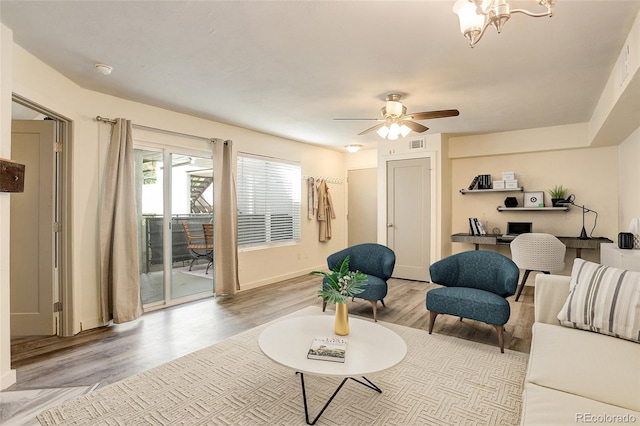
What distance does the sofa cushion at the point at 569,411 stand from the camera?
1.23 meters

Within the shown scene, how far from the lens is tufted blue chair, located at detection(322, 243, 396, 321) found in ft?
12.0

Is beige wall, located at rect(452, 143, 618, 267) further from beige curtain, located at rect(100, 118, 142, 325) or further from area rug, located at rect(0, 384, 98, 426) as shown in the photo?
area rug, located at rect(0, 384, 98, 426)

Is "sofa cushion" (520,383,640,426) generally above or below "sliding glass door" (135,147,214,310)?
below

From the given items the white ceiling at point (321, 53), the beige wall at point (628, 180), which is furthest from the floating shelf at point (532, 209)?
the white ceiling at point (321, 53)

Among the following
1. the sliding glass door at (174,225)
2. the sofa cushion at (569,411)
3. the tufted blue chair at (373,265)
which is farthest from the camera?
the sliding glass door at (174,225)

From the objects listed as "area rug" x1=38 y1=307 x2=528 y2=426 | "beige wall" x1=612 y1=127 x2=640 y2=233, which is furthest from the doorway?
"beige wall" x1=612 y1=127 x2=640 y2=233

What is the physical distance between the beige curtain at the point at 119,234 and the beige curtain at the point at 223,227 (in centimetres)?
112

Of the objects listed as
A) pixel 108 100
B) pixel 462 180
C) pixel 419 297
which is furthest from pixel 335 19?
pixel 462 180

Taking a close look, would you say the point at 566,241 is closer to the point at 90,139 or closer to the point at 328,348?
the point at 328,348

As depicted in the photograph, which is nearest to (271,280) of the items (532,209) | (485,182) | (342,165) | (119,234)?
(119,234)

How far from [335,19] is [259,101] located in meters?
1.81

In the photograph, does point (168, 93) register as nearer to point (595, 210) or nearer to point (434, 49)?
point (434, 49)

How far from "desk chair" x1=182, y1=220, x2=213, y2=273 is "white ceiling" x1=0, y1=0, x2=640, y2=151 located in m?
1.71

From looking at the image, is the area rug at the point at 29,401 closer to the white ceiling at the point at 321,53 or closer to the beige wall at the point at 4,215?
the beige wall at the point at 4,215
